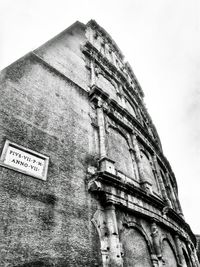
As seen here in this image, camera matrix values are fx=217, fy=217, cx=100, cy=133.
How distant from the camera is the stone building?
4113 mm

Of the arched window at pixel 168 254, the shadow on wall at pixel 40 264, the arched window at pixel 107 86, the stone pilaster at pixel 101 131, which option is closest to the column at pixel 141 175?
Answer: the arched window at pixel 168 254

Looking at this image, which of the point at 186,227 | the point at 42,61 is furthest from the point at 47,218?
the point at 186,227

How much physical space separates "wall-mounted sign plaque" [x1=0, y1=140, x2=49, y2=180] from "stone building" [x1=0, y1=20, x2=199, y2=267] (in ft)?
0.07

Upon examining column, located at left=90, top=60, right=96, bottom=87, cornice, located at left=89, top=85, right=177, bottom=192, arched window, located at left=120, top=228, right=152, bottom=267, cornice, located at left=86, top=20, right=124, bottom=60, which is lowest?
arched window, located at left=120, top=228, right=152, bottom=267

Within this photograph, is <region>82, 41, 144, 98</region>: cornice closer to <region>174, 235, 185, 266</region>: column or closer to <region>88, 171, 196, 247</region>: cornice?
<region>88, 171, 196, 247</region>: cornice

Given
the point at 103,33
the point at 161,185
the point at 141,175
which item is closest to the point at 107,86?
the point at 141,175

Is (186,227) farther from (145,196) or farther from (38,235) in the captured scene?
(38,235)

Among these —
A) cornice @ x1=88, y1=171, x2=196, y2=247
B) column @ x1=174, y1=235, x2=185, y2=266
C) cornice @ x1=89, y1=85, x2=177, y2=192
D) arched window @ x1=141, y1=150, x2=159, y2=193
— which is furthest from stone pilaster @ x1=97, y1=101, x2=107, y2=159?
column @ x1=174, y1=235, x2=185, y2=266

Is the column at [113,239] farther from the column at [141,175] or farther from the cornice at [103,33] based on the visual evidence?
the cornice at [103,33]

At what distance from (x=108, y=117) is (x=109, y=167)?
2.93 metres

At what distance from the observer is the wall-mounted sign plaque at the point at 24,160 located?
448cm

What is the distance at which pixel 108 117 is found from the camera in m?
8.88

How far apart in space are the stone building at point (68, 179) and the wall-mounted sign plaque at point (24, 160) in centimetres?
2

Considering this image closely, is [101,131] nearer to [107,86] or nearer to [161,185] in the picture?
[107,86]
